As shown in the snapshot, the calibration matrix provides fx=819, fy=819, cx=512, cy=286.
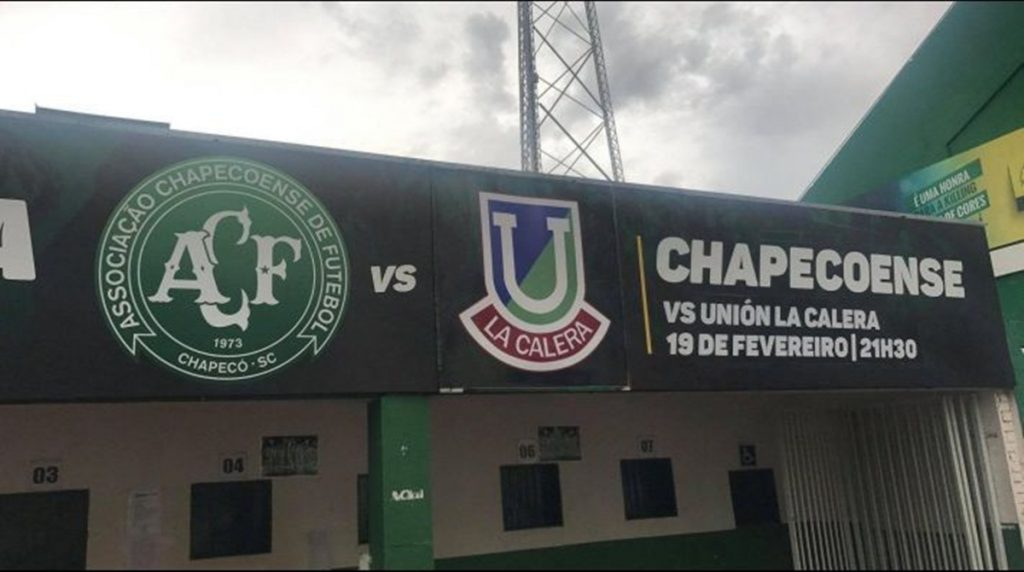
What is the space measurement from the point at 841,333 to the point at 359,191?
6.30 m

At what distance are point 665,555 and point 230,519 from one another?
252 inches

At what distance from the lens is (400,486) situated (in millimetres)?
7676

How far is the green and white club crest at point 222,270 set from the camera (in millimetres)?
7121

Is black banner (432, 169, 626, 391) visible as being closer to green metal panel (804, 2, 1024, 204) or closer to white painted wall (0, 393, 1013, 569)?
white painted wall (0, 393, 1013, 569)

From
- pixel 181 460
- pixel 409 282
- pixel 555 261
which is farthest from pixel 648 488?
pixel 181 460

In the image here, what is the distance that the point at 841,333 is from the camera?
34.0 feet

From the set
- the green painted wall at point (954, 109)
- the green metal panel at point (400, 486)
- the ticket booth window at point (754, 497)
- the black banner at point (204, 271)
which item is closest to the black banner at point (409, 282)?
the black banner at point (204, 271)

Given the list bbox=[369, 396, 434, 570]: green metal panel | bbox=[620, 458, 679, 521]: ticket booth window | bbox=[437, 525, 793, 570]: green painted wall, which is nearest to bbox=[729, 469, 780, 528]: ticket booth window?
bbox=[437, 525, 793, 570]: green painted wall

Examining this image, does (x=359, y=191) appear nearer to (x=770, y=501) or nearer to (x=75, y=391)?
(x=75, y=391)

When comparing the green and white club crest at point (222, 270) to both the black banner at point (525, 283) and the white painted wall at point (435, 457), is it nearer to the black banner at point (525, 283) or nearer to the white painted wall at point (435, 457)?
the black banner at point (525, 283)

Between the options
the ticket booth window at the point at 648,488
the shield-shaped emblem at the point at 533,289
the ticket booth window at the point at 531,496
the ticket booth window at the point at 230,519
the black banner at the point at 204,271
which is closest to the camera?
the black banner at the point at 204,271

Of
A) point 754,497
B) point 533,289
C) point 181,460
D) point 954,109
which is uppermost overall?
point 954,109

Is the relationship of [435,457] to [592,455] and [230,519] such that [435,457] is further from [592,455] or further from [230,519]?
[230,519]

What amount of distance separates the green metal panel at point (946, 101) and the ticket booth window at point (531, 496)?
850 centimetres
